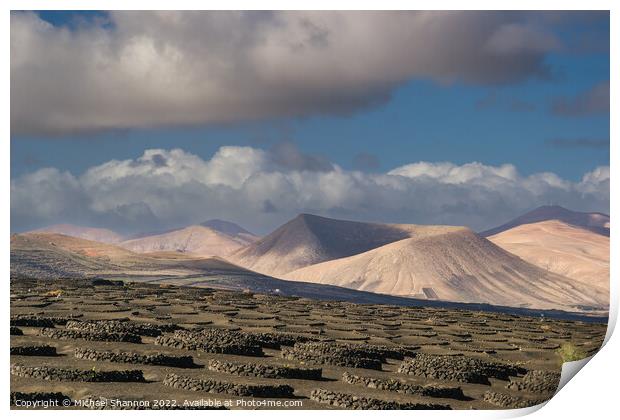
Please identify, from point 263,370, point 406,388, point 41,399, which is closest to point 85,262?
point 263,370

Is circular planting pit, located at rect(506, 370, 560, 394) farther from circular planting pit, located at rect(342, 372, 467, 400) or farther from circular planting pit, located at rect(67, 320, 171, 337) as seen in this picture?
circular planting pit, located at rect(67, 320, 171, 337)

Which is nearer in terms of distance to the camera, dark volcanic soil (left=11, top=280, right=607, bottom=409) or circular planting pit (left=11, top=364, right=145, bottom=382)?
dark volcanic soil (left=11, top=280, right=607, bottom=409)

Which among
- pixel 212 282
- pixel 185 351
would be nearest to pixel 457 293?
pixel 212 282

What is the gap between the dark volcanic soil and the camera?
30906 millimetres

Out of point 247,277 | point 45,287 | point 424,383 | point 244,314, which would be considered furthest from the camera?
point 247,277

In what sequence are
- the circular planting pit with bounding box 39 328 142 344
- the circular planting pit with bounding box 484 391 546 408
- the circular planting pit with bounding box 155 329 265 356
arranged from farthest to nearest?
the circular planting pit with bounding box 39 328 142 344
the circular planting pit with bounding box 155 329 265 356
the circular planting pit with bounding box 484 391 546 408

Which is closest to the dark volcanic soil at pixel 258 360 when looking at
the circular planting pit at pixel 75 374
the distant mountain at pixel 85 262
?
the circular planting pit at pixel 75 374

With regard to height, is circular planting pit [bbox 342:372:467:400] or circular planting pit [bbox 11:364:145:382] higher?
circular planting pit [bbox 11:364:145:382]

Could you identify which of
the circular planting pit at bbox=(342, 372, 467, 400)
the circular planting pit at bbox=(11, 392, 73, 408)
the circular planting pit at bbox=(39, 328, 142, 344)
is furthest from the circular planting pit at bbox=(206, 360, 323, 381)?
the circular planting pit at bbox=(11, 392, 73, 408)

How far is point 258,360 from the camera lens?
128ft

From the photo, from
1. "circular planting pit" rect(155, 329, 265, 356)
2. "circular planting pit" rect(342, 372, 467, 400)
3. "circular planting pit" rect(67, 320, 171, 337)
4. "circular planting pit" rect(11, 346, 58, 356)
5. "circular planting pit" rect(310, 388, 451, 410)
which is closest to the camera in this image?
"circular planting pit" rect(310, 388, 451, 410)

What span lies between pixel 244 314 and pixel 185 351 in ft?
77.8
